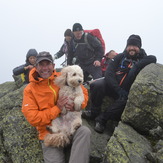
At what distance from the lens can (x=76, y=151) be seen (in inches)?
186

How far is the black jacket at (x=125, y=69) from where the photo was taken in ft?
23.4

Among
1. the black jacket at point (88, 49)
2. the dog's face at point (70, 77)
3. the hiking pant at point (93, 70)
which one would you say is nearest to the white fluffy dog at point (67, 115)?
the dog's face at point (70, 77)

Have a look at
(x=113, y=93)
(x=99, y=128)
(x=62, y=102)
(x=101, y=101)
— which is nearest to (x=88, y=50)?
(x=113, y=93)

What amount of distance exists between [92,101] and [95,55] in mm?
4126

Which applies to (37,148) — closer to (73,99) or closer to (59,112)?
(59,112)

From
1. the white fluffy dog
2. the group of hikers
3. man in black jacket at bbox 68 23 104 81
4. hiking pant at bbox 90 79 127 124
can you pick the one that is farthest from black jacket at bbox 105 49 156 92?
man in black jacket at bbox 68 23 104 81

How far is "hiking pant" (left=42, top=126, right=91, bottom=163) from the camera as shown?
4.67m

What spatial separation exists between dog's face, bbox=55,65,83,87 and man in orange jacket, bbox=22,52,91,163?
0.28 metres

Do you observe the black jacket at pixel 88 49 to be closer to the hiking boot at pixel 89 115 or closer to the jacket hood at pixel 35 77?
the hiking boot at pixel 89 115

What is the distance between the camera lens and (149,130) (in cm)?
575

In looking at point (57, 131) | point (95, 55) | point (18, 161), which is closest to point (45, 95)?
point (57, 131)

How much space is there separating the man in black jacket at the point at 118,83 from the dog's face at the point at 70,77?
6.52 ft

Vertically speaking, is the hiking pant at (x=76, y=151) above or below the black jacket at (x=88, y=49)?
below

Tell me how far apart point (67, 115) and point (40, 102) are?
0.98 m
